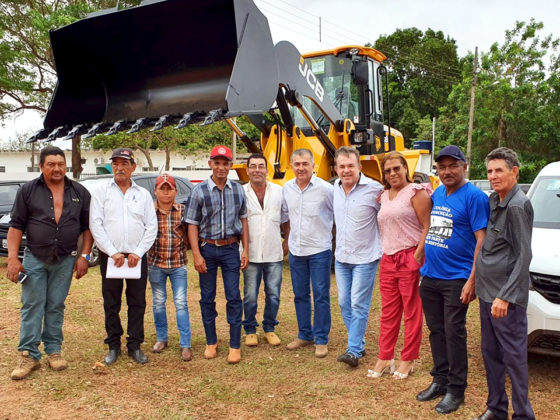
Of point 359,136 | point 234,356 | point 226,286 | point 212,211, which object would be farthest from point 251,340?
point 359,136

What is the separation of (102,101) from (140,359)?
→ 3.06 meters

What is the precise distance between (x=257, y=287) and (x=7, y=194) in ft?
23.3

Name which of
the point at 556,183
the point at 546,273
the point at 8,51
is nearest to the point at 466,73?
the point at 8,51

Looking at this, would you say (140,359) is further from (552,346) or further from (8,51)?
(8,51)

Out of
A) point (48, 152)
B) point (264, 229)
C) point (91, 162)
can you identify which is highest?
point (91, 162)

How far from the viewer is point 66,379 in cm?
430

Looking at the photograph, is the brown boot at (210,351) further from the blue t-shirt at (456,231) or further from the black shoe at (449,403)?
the blue t-shirt at (456,231)

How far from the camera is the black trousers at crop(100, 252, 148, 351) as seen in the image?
183 inches

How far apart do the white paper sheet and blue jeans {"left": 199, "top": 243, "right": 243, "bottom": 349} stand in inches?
23.2

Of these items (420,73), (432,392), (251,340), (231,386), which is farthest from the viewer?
(420,73)

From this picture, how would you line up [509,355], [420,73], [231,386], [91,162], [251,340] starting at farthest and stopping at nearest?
[420,73] → [91,162] → [251,340] → [231,386] → [509,355]

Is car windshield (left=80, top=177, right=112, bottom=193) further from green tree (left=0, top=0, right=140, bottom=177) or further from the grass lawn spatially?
green tree (left=0, top=0, right=140, bottom=177)

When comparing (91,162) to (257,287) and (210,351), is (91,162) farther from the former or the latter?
(210,351)

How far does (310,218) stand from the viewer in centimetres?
486
